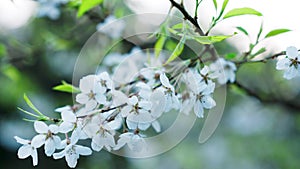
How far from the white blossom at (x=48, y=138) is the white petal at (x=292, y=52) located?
34 centimetres

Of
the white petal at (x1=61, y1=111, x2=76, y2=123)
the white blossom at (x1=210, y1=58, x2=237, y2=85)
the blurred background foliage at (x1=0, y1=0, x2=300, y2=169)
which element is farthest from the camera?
the blurred background foliage at (x1=0, y1=0, x2=300, y2=169)

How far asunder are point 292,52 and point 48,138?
0.37 m

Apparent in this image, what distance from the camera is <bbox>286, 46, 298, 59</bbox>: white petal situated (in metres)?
0.58

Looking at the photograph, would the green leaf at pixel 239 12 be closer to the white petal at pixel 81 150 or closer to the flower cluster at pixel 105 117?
the flower cluster at pixel 105 117

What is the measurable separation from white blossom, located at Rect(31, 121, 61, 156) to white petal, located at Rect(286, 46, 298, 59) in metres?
0.34

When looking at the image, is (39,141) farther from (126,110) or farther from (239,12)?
(239,12)

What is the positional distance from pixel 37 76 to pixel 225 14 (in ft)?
6.76

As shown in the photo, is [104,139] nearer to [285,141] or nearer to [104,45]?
[104,45]

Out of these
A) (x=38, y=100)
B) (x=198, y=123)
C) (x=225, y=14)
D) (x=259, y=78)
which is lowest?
(x=198, y=123)

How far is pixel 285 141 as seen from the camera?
229 centimetres

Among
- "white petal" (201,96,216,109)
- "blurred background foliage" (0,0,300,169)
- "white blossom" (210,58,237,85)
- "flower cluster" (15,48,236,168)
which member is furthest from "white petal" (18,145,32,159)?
"blurred background foliage" (0,0,300,169)

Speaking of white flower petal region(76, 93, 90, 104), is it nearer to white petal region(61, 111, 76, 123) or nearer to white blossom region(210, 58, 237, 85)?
white petal region(61, 111, 76, 123)

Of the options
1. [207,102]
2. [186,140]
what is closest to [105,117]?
[207,102]

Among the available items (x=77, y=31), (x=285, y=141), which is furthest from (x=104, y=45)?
(x=285, y=141)
